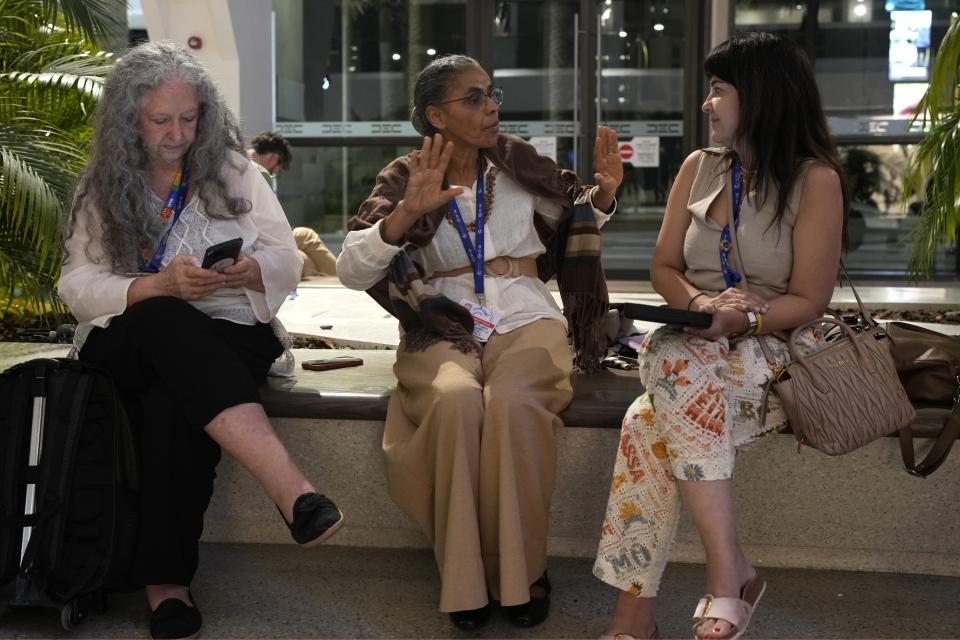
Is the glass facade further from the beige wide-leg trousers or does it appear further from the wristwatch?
the wristwatch

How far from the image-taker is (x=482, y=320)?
305 cm

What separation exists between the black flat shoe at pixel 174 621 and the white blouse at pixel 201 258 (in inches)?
28.7

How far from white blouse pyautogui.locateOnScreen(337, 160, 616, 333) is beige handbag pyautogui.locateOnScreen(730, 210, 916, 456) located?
0.75m

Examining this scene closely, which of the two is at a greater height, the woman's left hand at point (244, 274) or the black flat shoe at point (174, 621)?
the woman's left hand at point (244, 274)

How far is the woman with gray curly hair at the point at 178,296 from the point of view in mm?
2709

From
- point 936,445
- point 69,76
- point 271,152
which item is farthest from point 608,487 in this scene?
point 271,152

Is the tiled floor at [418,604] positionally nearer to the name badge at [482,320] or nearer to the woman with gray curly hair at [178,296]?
the woman with gray curly hair at [178,296]

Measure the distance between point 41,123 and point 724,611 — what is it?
4251 mm

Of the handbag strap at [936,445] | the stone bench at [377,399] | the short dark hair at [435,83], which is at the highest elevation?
the short dark hair at [435,83]

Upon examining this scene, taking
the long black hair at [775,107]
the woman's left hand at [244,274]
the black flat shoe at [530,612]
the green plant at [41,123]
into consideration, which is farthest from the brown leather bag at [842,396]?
the green plant at [41,123]

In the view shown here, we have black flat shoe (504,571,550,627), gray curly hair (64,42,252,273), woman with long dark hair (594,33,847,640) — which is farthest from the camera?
gray curly hair (64,42,252,273)

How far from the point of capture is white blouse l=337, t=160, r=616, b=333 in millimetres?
3064

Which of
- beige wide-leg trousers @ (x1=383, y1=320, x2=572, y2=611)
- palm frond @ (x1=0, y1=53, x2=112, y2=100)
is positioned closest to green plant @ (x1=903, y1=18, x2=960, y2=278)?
Result: beige wide-leg trousers @ (x1=383, y1=320, x2=572, y2=611)

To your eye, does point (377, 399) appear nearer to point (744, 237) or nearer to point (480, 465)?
point (480, 465)
